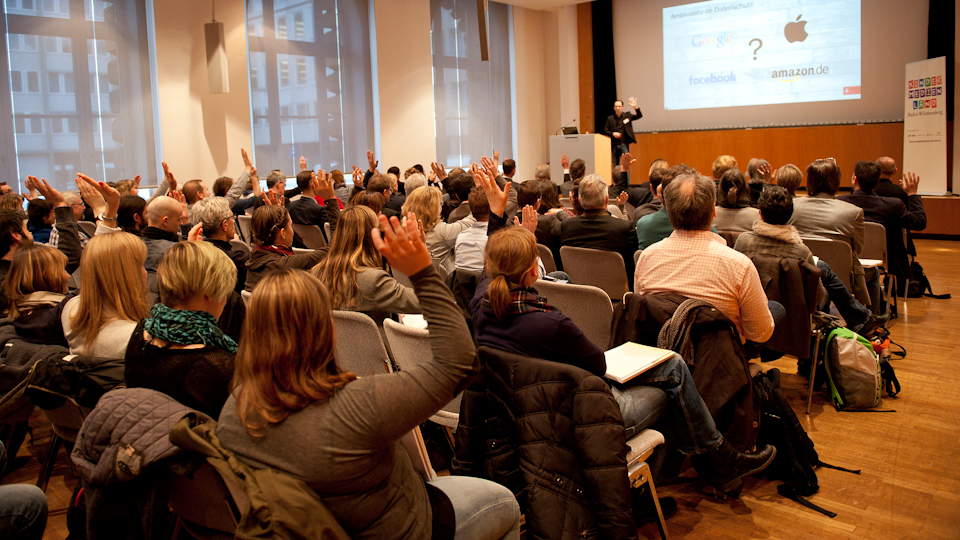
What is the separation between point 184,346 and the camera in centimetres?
193

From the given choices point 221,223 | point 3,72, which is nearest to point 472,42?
point 3,72

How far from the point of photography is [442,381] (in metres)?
1.49

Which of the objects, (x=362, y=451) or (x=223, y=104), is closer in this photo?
(x=362, y=451)

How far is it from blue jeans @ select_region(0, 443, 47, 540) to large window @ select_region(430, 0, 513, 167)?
11.1 m

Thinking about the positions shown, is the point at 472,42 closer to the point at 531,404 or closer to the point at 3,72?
the point at 3,72

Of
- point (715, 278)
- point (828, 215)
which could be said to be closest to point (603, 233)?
point (715, 278)

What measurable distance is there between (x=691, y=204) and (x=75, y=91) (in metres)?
8.10

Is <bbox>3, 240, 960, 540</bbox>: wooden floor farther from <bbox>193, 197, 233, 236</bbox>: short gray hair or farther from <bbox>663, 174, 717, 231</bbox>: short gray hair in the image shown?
<bbox>193, 197, 233, 236</bbox>: short gray hair

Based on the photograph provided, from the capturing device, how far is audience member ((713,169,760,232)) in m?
4.74

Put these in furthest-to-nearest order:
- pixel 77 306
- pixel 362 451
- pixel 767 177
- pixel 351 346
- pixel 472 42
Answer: pixel 472 42 → pixel 767 177 → pixel 351 346 → pixel 77 306 → pixel 362 451

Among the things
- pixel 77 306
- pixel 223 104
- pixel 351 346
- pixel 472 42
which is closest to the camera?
pixel 77 306

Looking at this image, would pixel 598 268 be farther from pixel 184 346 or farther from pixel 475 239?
pixel 184 346

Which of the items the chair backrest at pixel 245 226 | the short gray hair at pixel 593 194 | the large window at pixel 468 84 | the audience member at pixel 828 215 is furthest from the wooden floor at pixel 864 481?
the large window at pixel 468 84

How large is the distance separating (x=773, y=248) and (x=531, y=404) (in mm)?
2188
